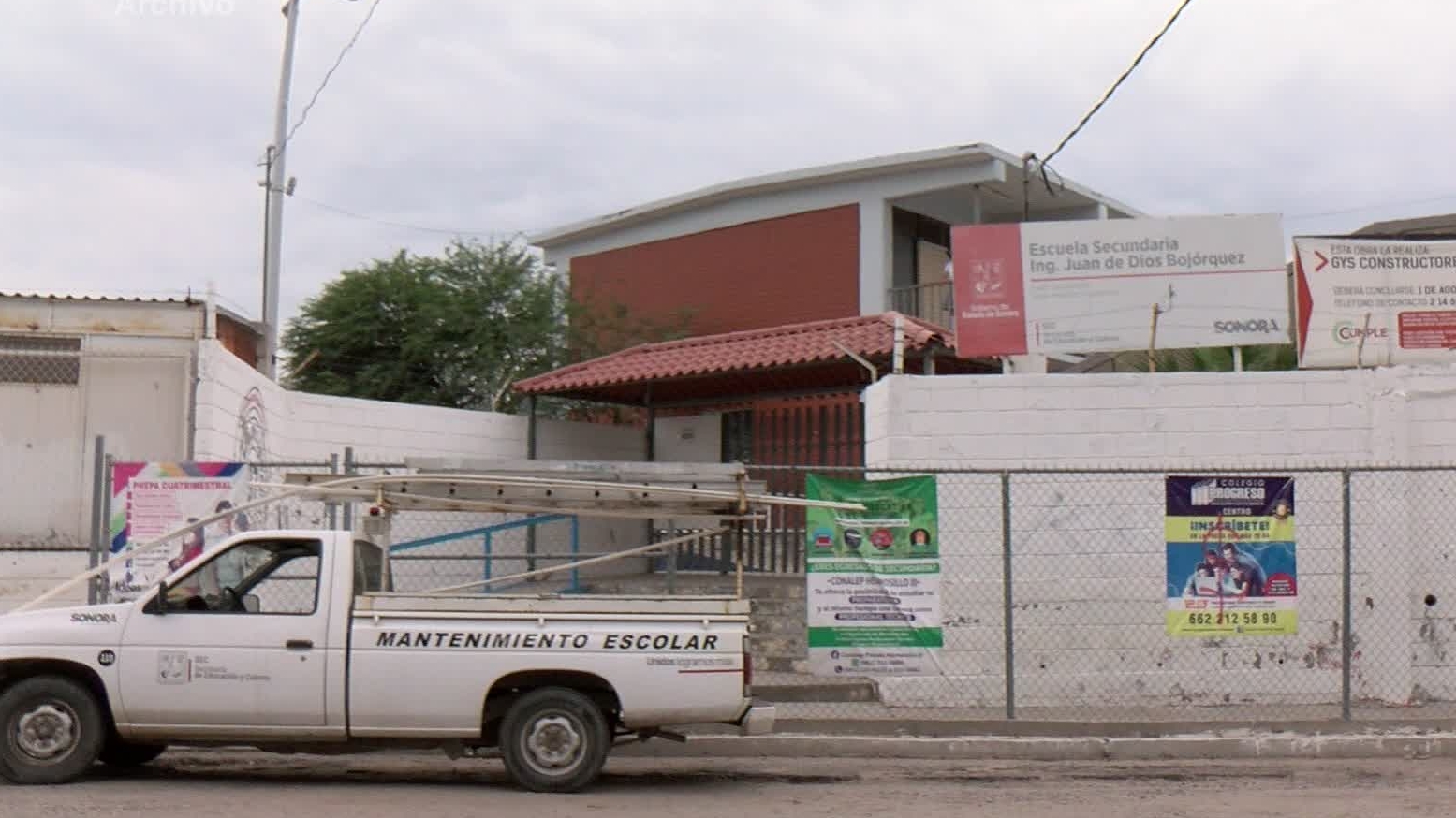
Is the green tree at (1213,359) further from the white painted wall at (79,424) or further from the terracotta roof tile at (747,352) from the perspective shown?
the white painted wall at (79,424)

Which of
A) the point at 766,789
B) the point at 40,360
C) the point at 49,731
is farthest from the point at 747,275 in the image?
the point at 49,731

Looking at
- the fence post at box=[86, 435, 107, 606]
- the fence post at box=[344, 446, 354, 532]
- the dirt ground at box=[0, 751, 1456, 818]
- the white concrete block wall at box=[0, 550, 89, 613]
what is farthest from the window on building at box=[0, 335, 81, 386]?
the dirt ground at box=[0, 751, 1456, 818]

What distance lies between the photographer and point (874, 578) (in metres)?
12.1

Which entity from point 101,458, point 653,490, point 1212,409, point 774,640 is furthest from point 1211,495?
A: point 101,458

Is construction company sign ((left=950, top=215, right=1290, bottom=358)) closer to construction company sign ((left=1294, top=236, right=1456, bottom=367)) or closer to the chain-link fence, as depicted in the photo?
construction company sign ((left=1294, top=236, right=1456, bottom=367))

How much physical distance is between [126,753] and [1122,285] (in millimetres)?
9152

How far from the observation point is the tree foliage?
2397cm

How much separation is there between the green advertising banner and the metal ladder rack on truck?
2.53 meters

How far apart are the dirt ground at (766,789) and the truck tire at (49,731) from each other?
142 mm

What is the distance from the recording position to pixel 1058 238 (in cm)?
1386

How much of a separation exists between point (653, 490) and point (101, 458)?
5.05 m

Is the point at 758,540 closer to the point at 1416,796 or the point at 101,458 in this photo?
the point at 101,458

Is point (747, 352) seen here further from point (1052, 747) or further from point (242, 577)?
point (242, 577)

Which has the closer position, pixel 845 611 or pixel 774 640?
pixel 845 611
